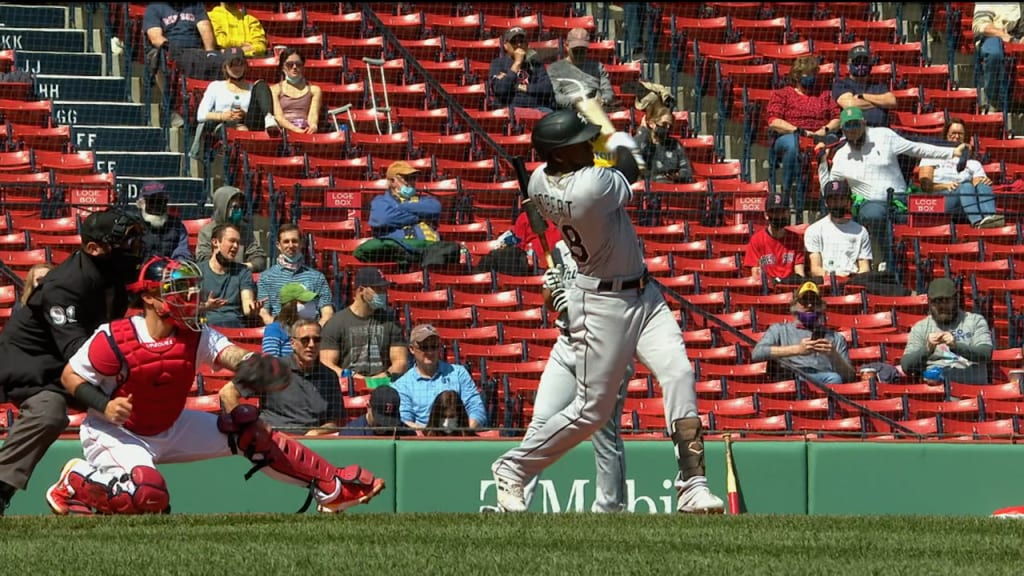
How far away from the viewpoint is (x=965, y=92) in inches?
655

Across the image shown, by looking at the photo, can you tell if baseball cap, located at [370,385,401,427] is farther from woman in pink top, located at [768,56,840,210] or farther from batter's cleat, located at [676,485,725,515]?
woman in pink top, located at [768,56,840,210]

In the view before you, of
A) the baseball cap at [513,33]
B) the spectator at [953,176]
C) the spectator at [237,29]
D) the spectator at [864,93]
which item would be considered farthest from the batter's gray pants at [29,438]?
the spectator at [864,93]

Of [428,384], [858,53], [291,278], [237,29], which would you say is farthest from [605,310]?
[858,53]

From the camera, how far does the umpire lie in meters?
7.84

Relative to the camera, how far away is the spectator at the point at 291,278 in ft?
38.3

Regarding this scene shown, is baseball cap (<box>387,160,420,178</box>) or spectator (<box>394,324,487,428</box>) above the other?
baseball cap (<box>387,160,420,178</box>)

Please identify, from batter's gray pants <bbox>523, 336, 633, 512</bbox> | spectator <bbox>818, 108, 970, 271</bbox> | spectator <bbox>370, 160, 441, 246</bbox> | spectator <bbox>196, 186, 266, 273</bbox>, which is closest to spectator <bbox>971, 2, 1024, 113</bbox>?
spectator <bbox>818, 108, 970, 271</bbox>

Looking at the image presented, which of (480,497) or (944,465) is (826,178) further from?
(480,497)

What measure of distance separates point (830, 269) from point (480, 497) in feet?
12.9

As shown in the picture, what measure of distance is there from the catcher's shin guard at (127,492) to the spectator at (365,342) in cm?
353

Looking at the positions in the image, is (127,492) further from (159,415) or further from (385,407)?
(385,407)

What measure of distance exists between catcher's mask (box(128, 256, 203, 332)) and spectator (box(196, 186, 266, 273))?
415 centimetres

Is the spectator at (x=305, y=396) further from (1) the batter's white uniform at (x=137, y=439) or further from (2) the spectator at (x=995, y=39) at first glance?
(2) the spectator at (x=995, y=39)

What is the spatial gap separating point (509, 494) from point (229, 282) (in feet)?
13.9
